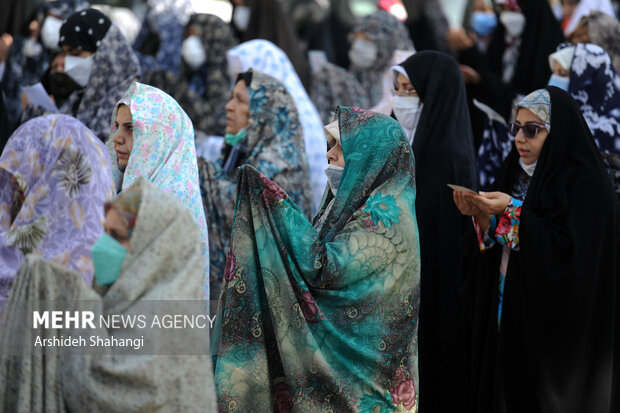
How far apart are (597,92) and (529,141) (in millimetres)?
1270

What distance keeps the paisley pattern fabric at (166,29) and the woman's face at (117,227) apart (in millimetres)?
5236

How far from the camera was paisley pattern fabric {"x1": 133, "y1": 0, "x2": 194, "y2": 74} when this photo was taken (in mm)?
8125

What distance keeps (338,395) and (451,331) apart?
4.50 ft

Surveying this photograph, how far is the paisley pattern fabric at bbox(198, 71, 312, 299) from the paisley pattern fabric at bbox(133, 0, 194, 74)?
8.03 ft

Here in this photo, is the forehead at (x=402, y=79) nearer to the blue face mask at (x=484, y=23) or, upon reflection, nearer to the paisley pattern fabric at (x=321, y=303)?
the paisley pattern fabric at (x=321, y=303)

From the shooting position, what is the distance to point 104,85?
19.0 ft

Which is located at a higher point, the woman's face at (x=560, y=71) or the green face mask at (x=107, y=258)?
the green face mask at (x=107, y=258)

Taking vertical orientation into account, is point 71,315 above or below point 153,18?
above

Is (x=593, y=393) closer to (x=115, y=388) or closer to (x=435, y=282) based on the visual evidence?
(x=435, y=282)

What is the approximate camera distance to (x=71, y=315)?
276cm

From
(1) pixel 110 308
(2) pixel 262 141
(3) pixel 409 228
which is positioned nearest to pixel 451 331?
(3) pixel 409 228

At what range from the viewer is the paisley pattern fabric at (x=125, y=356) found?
273 cm

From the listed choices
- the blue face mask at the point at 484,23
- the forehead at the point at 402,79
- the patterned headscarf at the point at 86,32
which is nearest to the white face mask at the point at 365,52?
the blue face mask at the point at 484,23

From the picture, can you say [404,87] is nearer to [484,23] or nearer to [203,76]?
[203,76]
